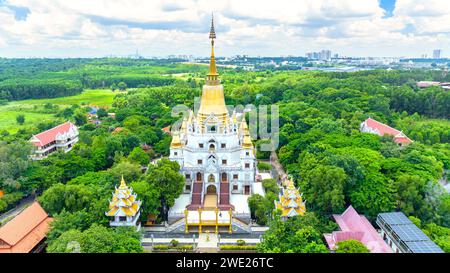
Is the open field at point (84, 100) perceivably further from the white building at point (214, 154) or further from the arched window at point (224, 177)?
the arched window at point (224, 177)

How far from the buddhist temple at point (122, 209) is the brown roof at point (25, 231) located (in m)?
4.95

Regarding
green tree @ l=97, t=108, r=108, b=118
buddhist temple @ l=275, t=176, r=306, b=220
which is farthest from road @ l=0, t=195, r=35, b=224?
green tree @ l=97, t=108, r=108, b=118

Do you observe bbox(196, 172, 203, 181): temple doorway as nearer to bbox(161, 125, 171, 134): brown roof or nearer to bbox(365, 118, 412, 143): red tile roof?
bbox(161, 125, 171, 134): brown roof

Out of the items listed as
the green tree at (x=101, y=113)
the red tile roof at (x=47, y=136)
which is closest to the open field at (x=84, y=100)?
the green tree at (x=101, y=113)

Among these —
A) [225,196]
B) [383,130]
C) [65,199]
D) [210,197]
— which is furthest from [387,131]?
[65,199]

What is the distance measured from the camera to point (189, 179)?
35.8m

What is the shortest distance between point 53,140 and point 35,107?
40.5 m

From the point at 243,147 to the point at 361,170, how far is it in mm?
11172

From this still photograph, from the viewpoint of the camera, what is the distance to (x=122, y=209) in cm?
2677

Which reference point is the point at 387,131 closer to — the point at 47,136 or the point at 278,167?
the point at 278,167

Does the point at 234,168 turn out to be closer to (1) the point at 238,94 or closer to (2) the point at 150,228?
(2) the point at 150,228

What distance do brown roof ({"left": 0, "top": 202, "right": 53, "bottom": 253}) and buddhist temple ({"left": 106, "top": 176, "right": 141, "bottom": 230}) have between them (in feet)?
16.2

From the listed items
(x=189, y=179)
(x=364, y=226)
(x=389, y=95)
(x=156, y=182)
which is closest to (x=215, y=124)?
(x=189, y=179)

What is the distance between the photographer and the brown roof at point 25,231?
77.3 ft
